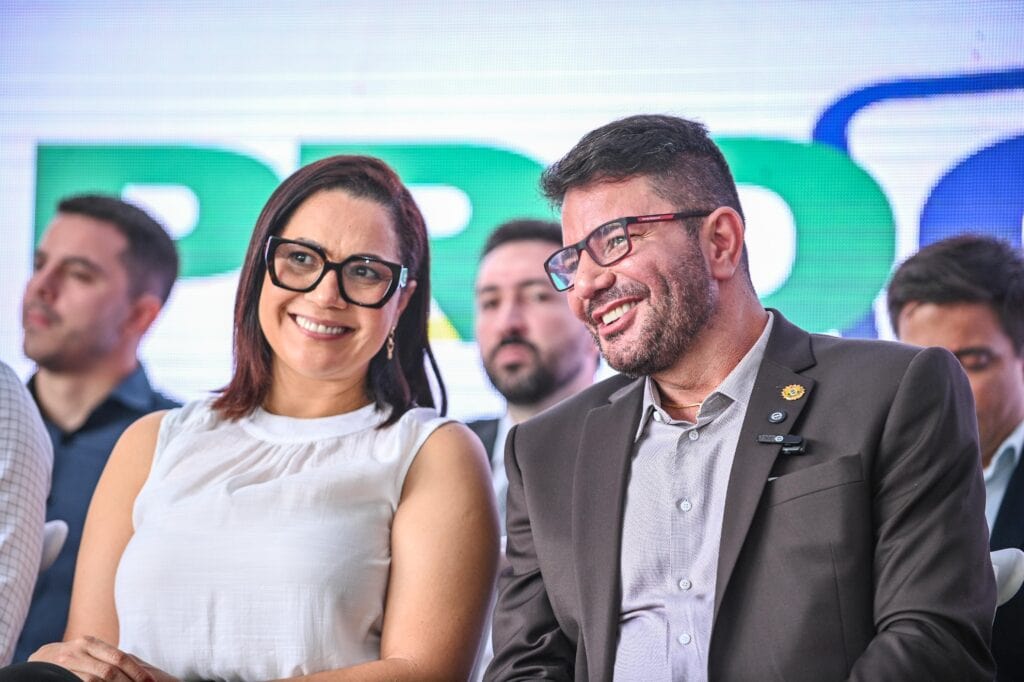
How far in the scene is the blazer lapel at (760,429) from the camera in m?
2.04

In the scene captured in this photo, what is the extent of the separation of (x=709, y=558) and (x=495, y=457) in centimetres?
179

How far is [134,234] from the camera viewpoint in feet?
14.2

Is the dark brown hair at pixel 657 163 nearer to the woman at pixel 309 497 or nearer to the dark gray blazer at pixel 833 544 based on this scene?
the dark gray blazer at pixel 833 544

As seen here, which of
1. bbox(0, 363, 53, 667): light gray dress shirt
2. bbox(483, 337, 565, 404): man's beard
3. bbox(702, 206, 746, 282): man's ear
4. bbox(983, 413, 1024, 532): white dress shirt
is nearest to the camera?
bbox(702, 206, 746, 282): man's ear

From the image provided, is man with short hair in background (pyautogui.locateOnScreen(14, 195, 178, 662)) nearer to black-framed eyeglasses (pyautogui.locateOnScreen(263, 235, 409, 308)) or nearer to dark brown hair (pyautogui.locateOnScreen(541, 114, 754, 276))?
black-framed eyeglasses (pyautogui.locateOnScreen(263, 235, 409, 308))

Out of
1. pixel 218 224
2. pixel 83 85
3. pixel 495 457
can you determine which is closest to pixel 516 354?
pixel 495 457

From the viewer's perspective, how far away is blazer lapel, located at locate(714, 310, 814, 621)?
204 cm

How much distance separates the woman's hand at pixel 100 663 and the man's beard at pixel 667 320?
1.01m

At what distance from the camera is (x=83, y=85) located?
4.31 meters

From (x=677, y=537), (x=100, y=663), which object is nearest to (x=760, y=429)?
(x=677, y=537)

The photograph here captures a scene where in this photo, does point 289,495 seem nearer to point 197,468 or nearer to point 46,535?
point 197,468

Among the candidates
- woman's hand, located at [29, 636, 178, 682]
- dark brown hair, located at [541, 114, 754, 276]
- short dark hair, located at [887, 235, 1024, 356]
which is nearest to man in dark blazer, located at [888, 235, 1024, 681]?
short dark hair, located at [887, 235, 1024, 356]

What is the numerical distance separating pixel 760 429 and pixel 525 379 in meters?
1.92

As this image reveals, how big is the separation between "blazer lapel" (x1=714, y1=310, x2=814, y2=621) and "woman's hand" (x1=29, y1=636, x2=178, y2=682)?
100 centimetres
